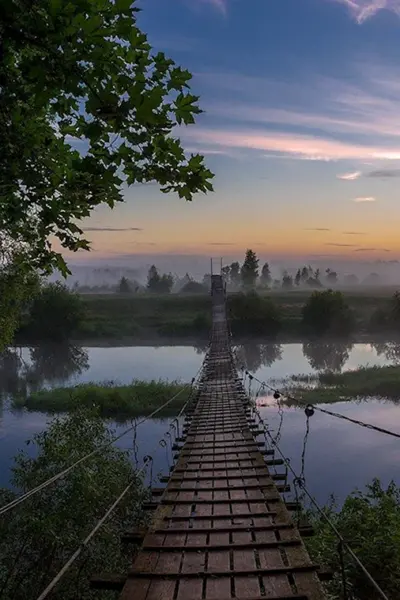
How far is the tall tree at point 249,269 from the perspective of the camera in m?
105

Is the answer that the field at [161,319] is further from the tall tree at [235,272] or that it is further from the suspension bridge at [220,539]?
the tall tree at [235,272]

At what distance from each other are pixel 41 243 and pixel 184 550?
268 centimetres

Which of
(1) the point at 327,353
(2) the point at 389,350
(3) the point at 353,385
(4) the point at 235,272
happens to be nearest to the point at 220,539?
(3) the point at 353,385

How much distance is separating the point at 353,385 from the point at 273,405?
6145 millimetres

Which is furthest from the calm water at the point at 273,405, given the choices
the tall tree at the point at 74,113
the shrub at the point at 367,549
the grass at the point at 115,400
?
the tall tree at the point at 74,113

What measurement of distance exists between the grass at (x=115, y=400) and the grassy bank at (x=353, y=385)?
6920mm

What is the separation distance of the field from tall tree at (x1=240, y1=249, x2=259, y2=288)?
113ft

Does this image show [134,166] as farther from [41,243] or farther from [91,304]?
[91,304]

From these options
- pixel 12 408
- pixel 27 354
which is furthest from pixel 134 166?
pixel 27 354

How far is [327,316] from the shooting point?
5319 centimetres

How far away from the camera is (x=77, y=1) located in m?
1.95

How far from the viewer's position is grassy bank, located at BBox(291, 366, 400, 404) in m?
Answer: 25.8

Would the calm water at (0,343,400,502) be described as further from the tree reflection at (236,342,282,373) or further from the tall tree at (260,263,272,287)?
the tall tree at (260,263,272,287)

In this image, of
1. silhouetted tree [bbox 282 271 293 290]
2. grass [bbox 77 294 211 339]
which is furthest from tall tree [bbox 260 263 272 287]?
grass [bbox 77 294 211 339]
